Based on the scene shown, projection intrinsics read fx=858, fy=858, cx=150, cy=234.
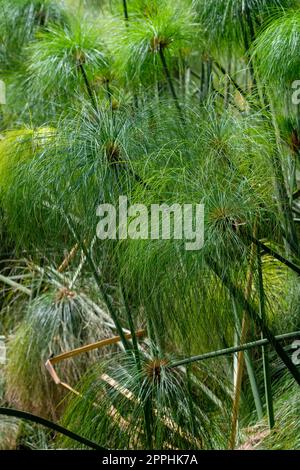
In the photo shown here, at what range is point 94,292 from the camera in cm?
266

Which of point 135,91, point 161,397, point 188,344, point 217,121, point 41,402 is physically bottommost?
point 41,402

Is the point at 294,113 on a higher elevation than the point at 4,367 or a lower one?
higher

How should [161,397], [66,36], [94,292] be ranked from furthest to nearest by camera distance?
[94,292], [66,36], [161,397]

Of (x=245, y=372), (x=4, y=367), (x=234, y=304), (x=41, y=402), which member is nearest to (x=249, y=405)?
(x=245, y=372)

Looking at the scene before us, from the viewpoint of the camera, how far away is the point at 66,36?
2074 millimetres

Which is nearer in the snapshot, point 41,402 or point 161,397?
point 161,397

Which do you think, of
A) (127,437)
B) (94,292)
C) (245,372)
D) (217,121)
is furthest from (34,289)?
(217,121)

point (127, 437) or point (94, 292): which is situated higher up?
point (94, 292)

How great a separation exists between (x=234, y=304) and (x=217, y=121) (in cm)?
35

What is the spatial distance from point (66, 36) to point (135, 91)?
0.22 meters

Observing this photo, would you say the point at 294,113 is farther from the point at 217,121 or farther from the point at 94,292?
the point at 94,292

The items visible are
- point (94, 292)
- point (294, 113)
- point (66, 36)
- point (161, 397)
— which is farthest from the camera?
point (94, 292)

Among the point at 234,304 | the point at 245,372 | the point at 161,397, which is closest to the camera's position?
the point at 234,304

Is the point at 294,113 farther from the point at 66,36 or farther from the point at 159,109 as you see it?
the point at 66,36
